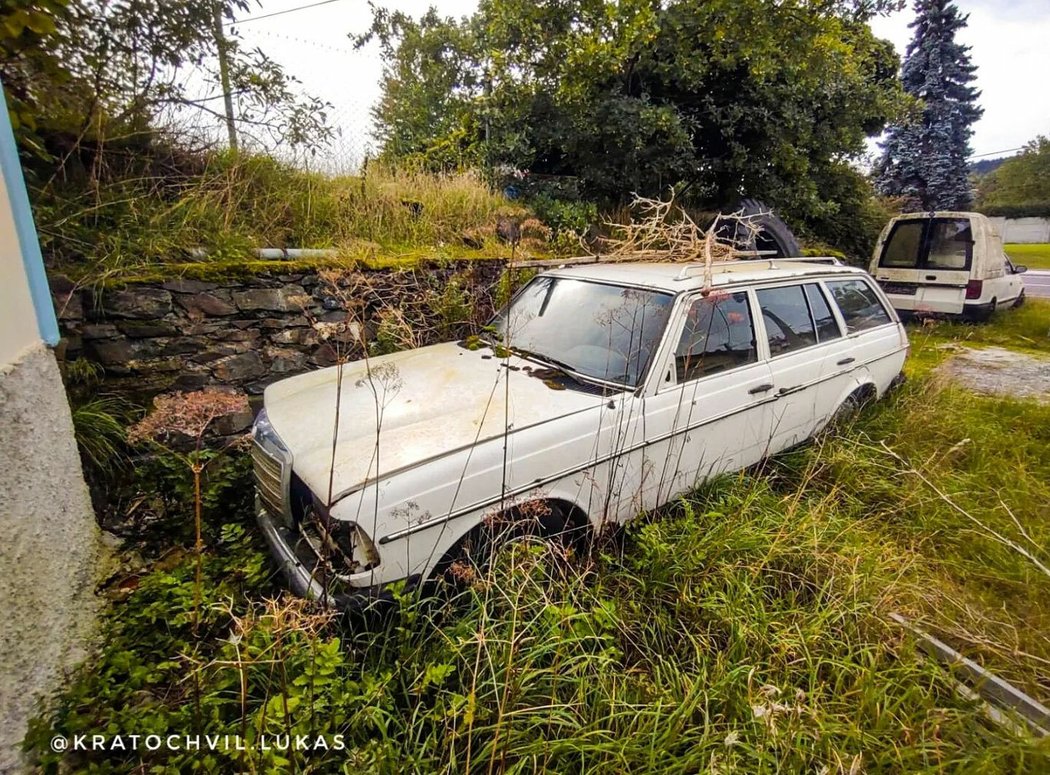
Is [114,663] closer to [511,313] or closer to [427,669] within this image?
[427,669]

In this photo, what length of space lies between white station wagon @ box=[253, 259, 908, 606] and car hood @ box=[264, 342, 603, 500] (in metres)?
0.01

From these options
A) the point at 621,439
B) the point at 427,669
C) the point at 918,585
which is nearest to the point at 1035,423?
the point at 918,585

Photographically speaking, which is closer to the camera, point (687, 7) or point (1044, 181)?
point (687, 7)

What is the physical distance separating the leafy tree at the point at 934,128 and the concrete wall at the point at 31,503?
21.4 metres

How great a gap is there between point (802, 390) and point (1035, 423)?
8.89 ft

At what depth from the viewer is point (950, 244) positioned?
25.2 ft

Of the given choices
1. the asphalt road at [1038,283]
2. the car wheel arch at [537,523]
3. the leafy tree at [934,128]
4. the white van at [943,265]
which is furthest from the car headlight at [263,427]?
the leafy tree at [934,128]

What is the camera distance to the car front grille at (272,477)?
222 cm

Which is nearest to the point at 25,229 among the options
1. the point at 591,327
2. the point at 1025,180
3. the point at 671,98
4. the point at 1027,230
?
the point at 591,327

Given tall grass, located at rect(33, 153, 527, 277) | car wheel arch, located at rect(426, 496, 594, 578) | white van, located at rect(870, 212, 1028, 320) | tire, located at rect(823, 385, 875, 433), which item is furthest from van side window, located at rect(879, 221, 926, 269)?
car wheel arch, located at rect(426, 496, 594, 578)

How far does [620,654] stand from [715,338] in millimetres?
1940

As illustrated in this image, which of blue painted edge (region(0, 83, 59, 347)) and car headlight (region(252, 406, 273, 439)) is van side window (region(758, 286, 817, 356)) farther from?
blue painted edge (region(0, 83, 59, 347))

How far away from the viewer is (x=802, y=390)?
11.4ft

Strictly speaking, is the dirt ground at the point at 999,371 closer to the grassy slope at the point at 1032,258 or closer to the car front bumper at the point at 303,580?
the car front bumper at the point at 303,580
